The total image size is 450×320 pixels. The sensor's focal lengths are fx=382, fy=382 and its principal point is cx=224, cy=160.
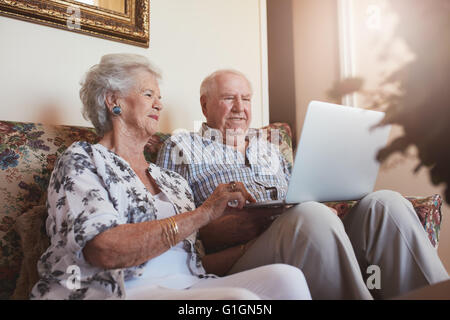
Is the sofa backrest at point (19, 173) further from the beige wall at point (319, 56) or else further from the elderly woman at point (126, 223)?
the beige wall at point (319, 56)

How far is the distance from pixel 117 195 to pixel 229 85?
93 centimetres

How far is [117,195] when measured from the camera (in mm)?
960

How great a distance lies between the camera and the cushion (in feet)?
3.40

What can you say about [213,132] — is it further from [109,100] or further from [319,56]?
[319,56]

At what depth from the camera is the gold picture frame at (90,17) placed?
1.49 m

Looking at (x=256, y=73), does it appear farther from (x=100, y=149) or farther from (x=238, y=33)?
(x=100, y=149)

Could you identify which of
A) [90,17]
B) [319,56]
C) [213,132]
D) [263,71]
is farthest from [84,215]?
[319,56]

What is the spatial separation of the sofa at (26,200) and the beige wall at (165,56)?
0.30m

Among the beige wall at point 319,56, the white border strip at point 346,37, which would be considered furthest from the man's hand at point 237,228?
the white border strip at point 346,37

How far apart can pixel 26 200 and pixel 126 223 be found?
418 mm

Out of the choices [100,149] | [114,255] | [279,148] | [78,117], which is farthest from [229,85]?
[114,255]

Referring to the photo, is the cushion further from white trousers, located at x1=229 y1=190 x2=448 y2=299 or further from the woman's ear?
white trousers, located at x1=229 y1=190 x2=448 y2=299

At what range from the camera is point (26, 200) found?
3.84 feet

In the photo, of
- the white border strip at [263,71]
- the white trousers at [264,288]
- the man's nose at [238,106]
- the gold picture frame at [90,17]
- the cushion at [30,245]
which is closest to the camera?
the white trousers at [264,288]
